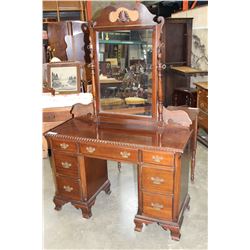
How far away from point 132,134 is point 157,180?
14.0 inches

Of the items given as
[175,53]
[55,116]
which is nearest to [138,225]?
[55,116]

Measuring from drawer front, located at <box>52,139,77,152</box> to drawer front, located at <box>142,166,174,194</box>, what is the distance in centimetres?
53

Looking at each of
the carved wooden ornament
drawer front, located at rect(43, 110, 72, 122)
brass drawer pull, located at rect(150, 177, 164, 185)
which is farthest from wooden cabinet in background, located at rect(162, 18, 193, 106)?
brass drawer pull, located at rect(150, 177, 164, 185)

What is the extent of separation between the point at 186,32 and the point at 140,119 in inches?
117


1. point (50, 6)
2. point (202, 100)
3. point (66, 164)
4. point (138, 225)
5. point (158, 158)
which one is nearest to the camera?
point (158, 158)

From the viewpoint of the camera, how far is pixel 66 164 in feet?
7.07

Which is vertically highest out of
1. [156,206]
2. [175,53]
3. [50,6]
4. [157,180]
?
[50,6]

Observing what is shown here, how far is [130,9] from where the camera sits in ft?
6.21

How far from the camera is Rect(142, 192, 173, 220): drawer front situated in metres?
1.90

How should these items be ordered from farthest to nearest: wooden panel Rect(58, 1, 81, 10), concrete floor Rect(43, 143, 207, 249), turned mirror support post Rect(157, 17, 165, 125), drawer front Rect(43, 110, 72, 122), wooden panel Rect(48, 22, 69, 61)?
wooden panel Rect(58, 1, 81, 10) → wooden panel Rect(48, 22, 69, 61) → drawer front Rect(43, 110, 72, 122) → concrete floor Rect(43, 143, 207, 249) → turned mirror support post Rect(157, 17, 165, 125)

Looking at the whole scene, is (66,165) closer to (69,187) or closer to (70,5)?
(69,187)

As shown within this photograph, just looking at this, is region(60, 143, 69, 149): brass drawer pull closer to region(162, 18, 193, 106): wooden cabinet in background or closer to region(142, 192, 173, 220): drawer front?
region(142, 192, 173, 220): drawer front

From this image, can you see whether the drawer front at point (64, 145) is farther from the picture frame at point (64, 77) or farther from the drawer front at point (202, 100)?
the drawer front at point (202, 100)
